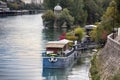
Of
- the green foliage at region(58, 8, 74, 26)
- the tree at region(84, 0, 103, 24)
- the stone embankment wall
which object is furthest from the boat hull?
the tree at region(84, 0, 103, 24)

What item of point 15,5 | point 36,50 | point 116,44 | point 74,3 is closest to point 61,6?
point 74,3

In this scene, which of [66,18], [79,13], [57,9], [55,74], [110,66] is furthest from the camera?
[79,13]

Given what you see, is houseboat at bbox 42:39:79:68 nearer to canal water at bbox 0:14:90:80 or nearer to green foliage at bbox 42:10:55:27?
canal water at bbox 0:14:90:80

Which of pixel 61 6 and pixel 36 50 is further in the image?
pixel 61 6

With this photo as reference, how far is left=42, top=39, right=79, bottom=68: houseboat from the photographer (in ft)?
144

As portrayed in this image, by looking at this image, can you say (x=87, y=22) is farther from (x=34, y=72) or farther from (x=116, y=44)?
(x=116, y=44)

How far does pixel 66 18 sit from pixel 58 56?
52607 millimetres

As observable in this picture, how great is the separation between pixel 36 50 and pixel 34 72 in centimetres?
1512

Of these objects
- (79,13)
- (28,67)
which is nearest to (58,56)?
(28,67)

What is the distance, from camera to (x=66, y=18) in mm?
97000

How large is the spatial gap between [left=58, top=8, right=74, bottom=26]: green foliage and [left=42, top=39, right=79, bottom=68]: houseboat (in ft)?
155

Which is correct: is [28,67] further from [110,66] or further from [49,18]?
[49,18]

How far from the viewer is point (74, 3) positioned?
103625mm

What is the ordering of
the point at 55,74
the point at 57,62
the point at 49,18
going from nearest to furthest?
1. the point at 55,74
2. the point at 57,62
3. the point at 49,18
